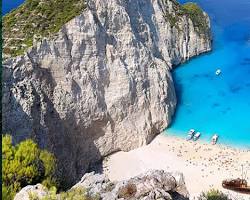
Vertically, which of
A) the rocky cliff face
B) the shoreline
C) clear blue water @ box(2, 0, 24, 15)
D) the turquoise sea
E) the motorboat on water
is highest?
clear blue water @ box(2, 0, 24, 15)

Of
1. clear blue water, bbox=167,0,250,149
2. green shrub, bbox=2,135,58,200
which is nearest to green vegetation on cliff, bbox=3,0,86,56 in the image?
green shrub, bbox=2,135,58,200

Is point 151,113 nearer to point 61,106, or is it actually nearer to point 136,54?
Result: point 136,54

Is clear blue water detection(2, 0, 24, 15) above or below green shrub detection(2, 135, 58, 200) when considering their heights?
above

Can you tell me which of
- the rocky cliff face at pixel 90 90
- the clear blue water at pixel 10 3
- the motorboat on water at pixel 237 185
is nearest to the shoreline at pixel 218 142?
the rocky cliff face at pixel 90 90

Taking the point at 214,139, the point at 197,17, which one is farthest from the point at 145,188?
the point at 197,17

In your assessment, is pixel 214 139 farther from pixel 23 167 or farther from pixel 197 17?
pixel 197 17

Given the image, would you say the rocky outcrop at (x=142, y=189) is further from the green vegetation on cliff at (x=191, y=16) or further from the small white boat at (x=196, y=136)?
the green vegetation on cliff at (x=191, y=16)

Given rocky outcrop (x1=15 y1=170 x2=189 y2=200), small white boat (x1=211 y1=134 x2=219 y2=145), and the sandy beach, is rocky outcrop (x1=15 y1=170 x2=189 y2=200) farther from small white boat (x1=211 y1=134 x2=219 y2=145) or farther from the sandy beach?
small white boat (x1=211 y1=134 x2=219 y2=145)
